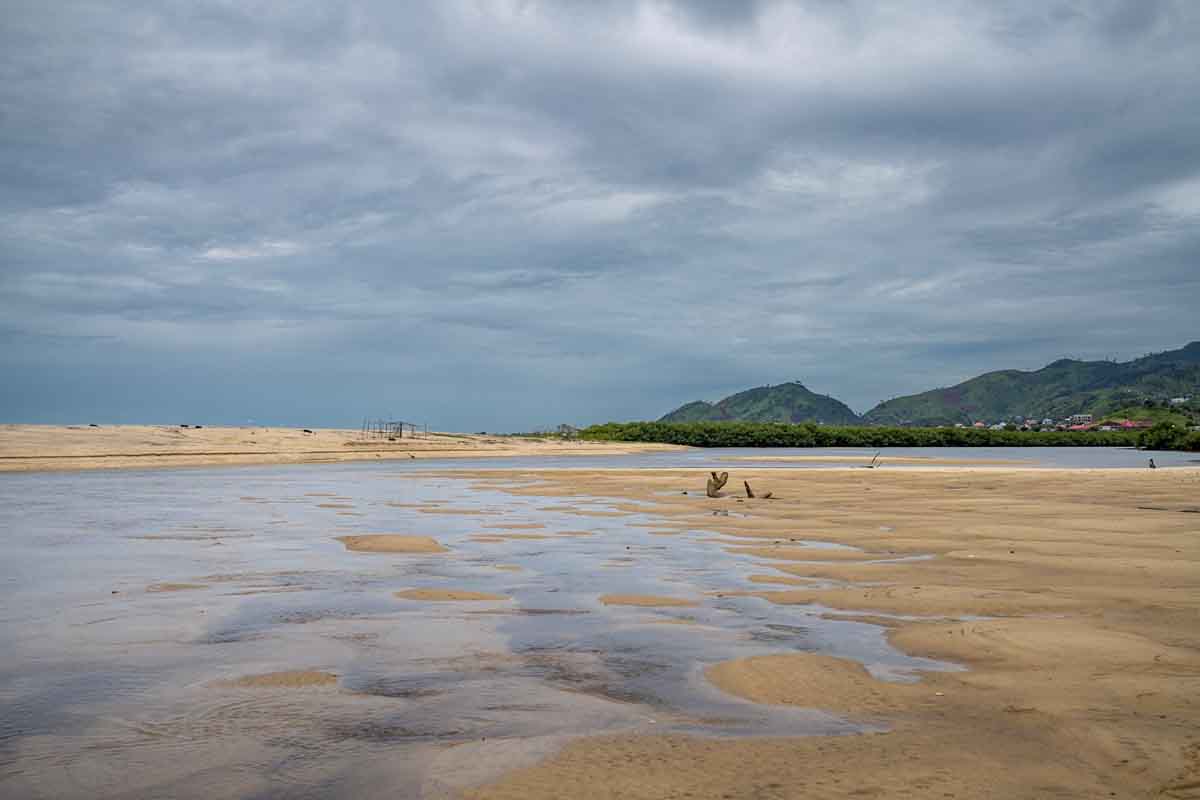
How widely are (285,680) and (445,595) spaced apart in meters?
3.26

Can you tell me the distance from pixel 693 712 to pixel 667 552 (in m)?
7.50

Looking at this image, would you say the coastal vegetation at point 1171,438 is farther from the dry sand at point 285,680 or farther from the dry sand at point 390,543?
the dry sand at point 285,680

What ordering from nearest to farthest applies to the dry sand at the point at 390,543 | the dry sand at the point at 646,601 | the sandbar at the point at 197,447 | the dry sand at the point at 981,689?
the dry sand at the point at 981,689 → the dry sand at the point at 646,601 → the dry sand at the point at 390,543 → the sandbar at the point at 197,447

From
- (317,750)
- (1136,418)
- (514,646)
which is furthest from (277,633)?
(1136,418)

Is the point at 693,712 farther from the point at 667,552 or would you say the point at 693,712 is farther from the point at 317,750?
the point at 667,552

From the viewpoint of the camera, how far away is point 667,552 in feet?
40.7

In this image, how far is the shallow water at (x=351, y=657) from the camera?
4.16m

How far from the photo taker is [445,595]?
28.9ft

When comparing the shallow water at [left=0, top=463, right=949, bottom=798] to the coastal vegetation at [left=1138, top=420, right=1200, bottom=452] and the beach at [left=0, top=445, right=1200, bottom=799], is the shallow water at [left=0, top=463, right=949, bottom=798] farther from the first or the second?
the coastal vegetation at [left=1138, top=420, right=1200, bottom=452]

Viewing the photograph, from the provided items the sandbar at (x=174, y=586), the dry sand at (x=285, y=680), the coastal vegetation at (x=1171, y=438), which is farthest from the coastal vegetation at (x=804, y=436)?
the dry sand at (x=285, y=680)

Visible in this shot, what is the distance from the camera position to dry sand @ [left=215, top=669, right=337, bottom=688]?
550 centimetres

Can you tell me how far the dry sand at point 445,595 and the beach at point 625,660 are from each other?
0.06 metres

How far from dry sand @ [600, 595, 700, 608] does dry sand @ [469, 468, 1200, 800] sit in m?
1.03

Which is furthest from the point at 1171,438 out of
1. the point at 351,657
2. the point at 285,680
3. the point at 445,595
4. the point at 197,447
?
the point at 285,680
